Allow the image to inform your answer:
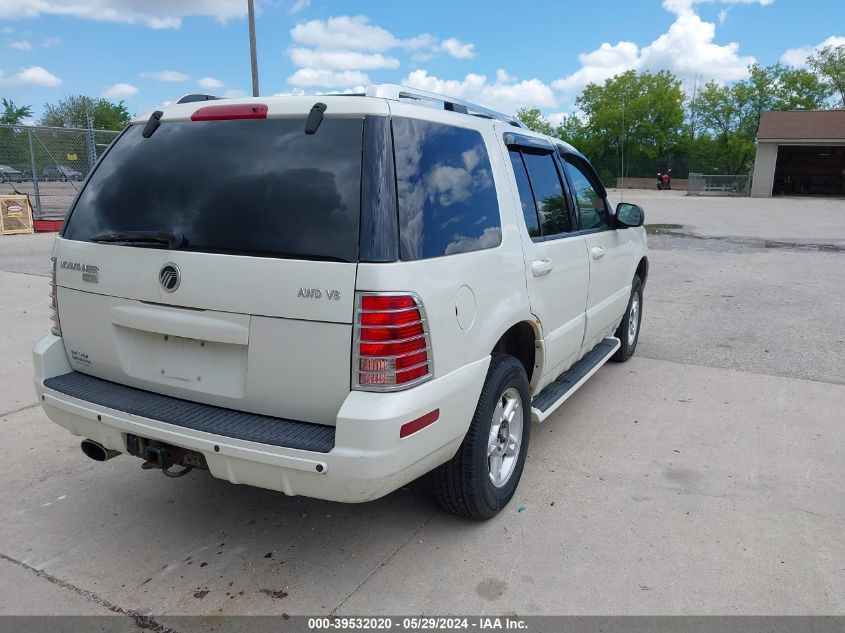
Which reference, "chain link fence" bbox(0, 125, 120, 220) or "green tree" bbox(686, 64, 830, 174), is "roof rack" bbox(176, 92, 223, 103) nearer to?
"chain link fence" bbox(0, 125, 120, 220)

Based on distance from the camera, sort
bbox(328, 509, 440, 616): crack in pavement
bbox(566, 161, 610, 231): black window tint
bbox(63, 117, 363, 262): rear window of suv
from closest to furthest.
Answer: bbox(63, 117, 363, 262): rear window of suv, bbox(328, 509, 440, 616): crack in pavement, bbox(566, 161, 610, 231): black window tint

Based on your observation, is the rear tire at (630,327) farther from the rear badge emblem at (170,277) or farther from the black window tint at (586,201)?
the rear badge emblem at (170,277)

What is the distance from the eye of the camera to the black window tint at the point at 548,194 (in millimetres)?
3863

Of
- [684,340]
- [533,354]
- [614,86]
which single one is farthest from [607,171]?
[533,354]

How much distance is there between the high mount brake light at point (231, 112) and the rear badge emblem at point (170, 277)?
26.7 inches

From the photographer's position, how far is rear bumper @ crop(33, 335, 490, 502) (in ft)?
8.05

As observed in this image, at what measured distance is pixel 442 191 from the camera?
9.43 ft

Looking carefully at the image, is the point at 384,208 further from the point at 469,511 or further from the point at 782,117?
the point at 782,117

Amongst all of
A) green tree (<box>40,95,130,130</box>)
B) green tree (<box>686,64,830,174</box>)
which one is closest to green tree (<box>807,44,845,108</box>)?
green tree (<box>686,64,830,174</box>)

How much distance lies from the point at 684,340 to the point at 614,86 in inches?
2529

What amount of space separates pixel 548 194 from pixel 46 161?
56.4 ft

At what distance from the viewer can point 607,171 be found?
56094 millimetres

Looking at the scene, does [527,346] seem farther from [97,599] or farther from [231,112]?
[97,599]

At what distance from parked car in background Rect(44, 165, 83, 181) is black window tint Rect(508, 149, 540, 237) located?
56.3 ft
